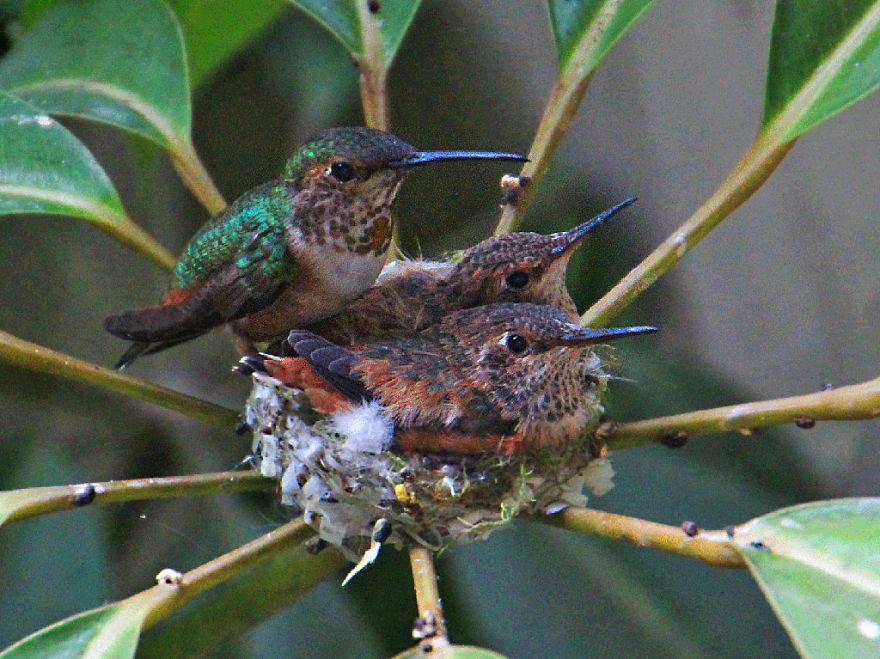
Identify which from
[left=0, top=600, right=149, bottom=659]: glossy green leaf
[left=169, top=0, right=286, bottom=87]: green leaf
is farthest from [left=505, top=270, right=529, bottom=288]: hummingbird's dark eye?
[left=169, top=0, right=286, bottom=87]: green leaf

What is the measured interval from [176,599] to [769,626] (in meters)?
1.11

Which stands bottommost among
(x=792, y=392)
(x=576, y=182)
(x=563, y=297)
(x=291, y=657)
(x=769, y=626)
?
(x=769, y=626)

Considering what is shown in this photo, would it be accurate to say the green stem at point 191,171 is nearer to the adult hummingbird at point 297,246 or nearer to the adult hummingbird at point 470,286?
the adult hummingbird at point 297,246

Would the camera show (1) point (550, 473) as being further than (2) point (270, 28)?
No

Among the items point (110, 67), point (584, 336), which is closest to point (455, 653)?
point (584, 336)

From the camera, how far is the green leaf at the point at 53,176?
1.18 meters

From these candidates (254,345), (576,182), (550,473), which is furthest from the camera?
(576,182)

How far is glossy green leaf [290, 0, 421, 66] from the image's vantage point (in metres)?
1.26

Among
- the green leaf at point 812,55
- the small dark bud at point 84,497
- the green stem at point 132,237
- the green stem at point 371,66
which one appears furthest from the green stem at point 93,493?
the green leaf at point 812,55

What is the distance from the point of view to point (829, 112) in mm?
1023

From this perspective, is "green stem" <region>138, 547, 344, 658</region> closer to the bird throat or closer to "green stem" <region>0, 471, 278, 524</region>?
"green stem" <region>0, 471, 278, 524</region>

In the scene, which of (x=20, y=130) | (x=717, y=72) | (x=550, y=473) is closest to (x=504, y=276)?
(x=550, y=473)

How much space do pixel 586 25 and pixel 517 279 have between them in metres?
0.40

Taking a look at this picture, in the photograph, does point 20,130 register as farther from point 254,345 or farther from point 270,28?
point 270,28
